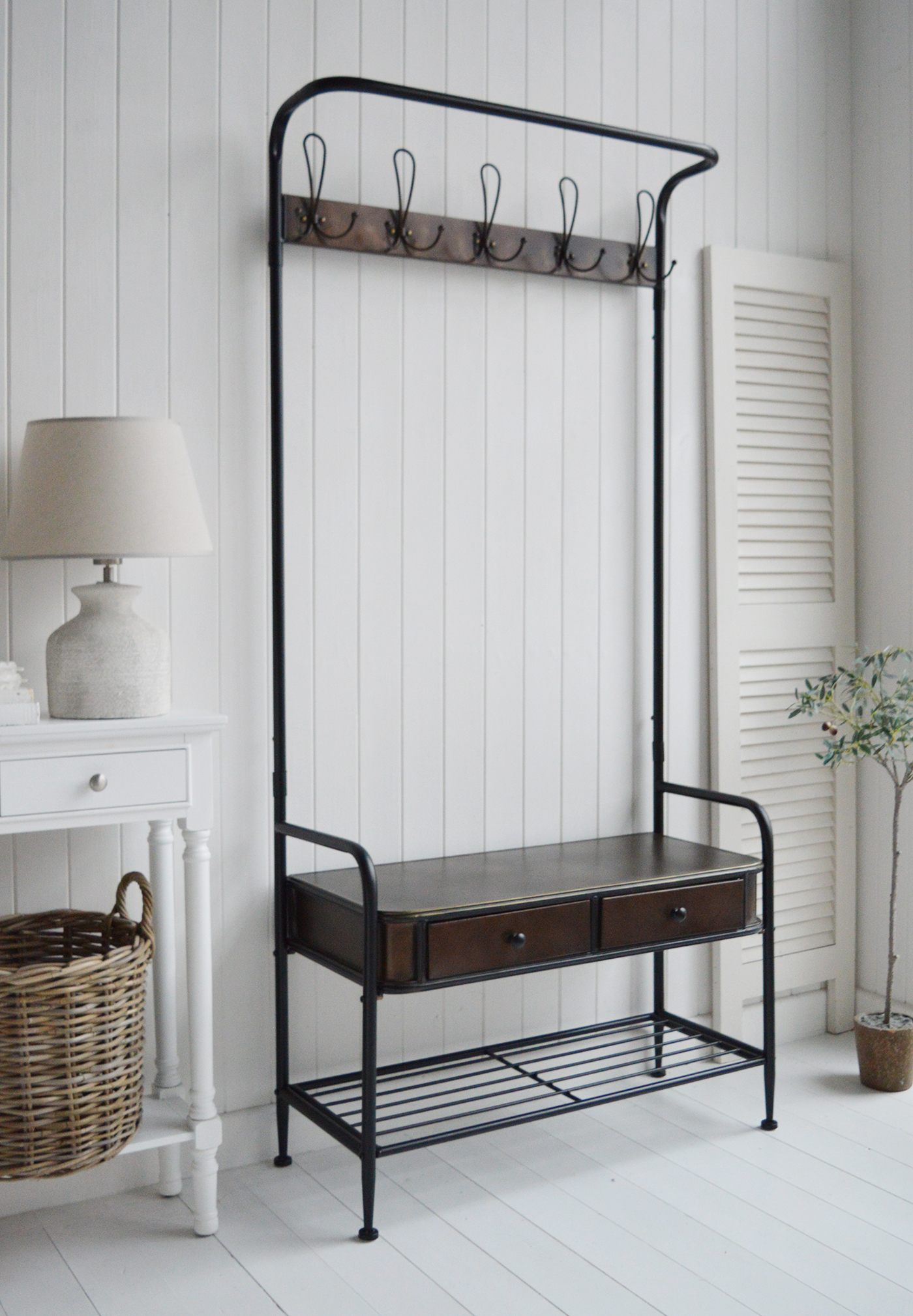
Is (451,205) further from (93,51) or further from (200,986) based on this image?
(200,986)

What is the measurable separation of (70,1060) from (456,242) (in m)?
1.83

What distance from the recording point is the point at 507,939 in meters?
2.39

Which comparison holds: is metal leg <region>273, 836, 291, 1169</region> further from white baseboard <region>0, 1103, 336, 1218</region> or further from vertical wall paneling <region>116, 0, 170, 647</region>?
vertical wall paneling <region>116, 0, 170, 647</region>

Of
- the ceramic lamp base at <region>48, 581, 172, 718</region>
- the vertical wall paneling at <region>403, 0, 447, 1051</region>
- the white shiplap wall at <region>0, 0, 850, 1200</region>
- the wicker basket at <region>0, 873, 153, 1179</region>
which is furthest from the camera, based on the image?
the vertical wall paneling at <region>403, 0, 447, 1051</region>

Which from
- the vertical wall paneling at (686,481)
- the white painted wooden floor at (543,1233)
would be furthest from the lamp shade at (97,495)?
the vertical wall paneling at (686,481)

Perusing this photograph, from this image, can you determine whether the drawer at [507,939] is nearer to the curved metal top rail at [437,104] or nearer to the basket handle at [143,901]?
the basket handle at [143,901]

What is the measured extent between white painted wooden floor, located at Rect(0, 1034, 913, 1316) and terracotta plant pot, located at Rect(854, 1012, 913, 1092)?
13cm

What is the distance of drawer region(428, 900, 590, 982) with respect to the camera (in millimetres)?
2322

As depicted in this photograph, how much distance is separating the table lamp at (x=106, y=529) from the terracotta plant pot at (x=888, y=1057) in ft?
6.15

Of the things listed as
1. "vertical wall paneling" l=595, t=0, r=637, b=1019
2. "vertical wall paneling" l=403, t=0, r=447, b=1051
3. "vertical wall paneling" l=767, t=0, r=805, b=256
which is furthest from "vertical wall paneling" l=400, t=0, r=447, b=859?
"vertical wall paneling" l=767, t=0, r=805, b=256

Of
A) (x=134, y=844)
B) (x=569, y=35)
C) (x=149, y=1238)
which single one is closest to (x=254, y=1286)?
(x=149, y=1238)

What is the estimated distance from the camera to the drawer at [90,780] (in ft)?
6.80

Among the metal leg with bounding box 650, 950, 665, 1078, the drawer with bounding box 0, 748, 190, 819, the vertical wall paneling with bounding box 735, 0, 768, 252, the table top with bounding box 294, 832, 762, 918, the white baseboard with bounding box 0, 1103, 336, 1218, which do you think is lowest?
the white baseboard with bounding box 0, 1103, 336, 1218

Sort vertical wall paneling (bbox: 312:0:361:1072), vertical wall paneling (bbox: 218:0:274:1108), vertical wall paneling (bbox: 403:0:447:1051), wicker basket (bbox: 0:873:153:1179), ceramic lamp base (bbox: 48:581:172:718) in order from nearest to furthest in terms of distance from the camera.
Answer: wicker basket (bbox: 0:873:153:1179), ceramic lamp base (bbox: 48:581:172:718), vertical wall paneling (bbox: 218:0:274:1108), vertical wall paneling (bbox: 312:0:361:1072), vertical wall paneling (bbox: 403:0:447:1051)
